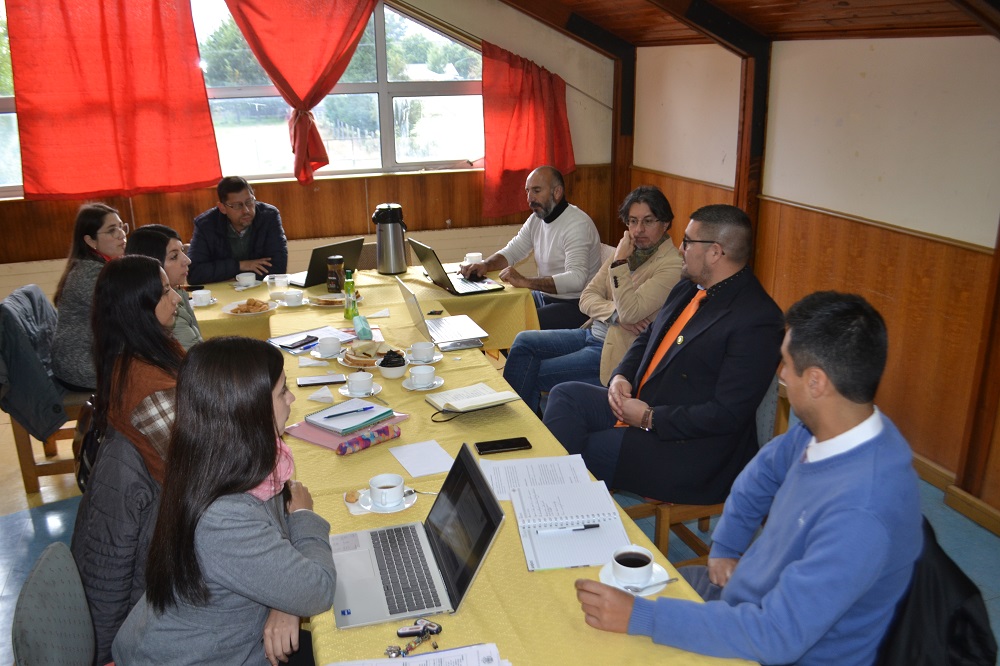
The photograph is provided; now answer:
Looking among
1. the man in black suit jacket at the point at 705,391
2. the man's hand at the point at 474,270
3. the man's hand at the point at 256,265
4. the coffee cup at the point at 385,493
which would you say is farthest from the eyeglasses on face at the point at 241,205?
the coffee cup at the point at 385,493

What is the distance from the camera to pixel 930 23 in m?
3.41

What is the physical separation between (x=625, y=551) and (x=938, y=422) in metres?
2.51

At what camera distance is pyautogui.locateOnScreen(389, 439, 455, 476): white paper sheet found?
219cm

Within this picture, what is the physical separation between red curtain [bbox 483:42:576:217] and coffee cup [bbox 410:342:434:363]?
3.28 metres

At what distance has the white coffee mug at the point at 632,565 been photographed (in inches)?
63.7

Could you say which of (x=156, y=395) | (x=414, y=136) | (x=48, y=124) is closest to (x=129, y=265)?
(x=156, y=395)

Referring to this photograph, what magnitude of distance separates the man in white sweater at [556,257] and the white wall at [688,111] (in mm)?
1230

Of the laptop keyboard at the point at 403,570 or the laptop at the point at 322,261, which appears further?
the laptop at the point at 322,261

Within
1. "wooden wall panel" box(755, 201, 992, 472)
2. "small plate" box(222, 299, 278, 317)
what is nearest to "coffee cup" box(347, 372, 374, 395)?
"small plate" box(222, 299, 278, 317)

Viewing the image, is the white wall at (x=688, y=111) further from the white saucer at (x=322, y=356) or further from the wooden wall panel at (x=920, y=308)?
the white saucer at (x=322, y=356)

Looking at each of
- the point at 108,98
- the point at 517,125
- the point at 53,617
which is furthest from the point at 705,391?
the point at 108,98

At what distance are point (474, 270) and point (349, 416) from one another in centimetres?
184

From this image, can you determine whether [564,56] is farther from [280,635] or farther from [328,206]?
[280,635]

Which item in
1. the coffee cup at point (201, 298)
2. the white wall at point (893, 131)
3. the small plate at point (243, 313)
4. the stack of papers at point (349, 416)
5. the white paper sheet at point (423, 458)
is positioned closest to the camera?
the white paper sheet at point (423, 458)
